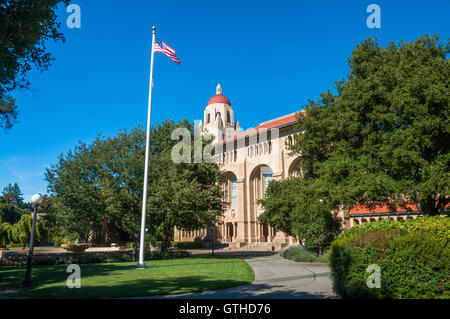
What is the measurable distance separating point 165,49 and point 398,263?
1802 centimetres

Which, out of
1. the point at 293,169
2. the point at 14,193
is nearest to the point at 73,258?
the point at 293,169

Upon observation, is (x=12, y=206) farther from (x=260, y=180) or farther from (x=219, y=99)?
(x=260, y=180)

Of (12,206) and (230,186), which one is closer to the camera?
(230,186)

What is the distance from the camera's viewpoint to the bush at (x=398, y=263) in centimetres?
732

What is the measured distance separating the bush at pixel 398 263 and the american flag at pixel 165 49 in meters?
16.2

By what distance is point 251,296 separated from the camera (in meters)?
9.53

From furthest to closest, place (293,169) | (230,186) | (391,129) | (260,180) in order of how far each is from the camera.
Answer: (230,186), (260,180), (293,169), (391,129)

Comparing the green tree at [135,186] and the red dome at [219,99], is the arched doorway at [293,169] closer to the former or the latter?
the green tree at [135,186]

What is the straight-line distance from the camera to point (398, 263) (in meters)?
7.68

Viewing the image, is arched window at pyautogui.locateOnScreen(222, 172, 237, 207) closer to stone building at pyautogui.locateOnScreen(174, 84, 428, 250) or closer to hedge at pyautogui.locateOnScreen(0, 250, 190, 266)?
stone building at pyautogui.locateOnScreen(174, 84, 428, 250)

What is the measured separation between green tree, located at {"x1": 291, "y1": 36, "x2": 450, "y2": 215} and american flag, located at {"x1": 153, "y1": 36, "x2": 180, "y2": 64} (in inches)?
426
